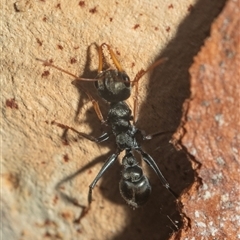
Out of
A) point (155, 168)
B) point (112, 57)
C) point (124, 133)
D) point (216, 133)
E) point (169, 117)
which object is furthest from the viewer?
point (124, 133)

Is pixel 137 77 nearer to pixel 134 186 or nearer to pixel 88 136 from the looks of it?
pixel 88 136

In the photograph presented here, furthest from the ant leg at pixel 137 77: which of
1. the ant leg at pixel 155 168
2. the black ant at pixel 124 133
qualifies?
the ant leg at pixel 155 168

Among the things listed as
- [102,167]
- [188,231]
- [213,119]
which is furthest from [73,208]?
[213,119]

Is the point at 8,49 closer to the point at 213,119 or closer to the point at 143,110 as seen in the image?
the point at 143,110

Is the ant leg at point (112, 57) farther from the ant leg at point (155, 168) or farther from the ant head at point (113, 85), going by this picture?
the ant leg at point (155, 168)

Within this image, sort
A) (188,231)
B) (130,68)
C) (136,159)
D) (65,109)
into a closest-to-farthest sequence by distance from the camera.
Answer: (188,231)
(130,68)
(65,109)
(136,159)

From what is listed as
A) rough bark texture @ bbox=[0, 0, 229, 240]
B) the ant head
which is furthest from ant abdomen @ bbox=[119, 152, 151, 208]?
the ant head

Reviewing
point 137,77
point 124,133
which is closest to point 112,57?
point 137,77
